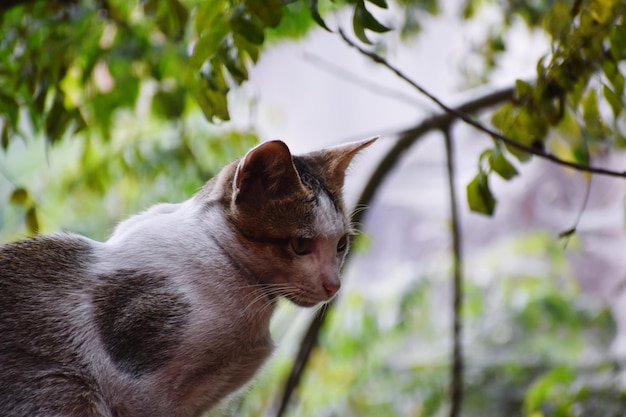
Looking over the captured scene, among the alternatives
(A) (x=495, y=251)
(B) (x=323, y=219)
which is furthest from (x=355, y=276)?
(B) (x=323, y=219)

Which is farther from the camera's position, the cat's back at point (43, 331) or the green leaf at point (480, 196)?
A: the green leaf at point (480, 196)

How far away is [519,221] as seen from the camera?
458 centimetres

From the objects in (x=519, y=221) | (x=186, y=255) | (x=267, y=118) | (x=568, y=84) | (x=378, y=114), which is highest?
(x=568, y=84)

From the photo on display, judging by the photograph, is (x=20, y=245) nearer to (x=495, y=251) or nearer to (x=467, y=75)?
(x=467, y=75)

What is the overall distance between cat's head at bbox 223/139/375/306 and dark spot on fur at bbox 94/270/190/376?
0.48ft

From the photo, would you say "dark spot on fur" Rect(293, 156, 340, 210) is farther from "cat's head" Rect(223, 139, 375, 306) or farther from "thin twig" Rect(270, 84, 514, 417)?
"thin twig" Rect(270, 84, 514, 417)

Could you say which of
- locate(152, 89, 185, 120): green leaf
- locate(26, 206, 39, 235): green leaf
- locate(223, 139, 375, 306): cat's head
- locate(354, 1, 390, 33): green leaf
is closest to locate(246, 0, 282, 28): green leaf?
locate(354, 1, 390, 33): green leaf

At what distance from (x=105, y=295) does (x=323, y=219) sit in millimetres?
329

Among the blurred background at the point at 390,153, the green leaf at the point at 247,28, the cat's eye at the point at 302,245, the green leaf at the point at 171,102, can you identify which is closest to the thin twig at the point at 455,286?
the blurred background at the point at 390,153

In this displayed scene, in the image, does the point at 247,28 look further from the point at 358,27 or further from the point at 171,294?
the point at 171,294

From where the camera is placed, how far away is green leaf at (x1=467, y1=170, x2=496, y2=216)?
1.14m

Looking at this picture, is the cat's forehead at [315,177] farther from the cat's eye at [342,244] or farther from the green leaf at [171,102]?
the green leaf at [171,102]

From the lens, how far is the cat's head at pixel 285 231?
3.57 ft

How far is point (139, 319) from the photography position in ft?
3.27
